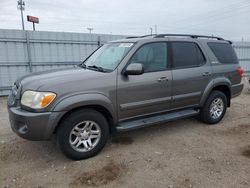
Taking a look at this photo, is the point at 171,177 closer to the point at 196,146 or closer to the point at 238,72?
the point at 196,146

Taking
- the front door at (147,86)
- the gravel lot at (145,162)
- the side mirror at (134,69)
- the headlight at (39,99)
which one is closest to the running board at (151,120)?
the front door at (147,86)

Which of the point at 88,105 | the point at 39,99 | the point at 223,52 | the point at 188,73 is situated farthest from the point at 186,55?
the point at 39,99

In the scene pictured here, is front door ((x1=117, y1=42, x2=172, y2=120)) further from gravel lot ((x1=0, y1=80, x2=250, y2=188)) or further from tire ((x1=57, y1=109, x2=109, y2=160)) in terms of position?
gravel lot ((x1=0, y1=80, x2=250, y2=188))

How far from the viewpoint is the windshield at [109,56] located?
12.5 feet

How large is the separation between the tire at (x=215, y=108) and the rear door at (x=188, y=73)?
0.36m

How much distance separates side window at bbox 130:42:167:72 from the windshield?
223 mm

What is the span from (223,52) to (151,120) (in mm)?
2531

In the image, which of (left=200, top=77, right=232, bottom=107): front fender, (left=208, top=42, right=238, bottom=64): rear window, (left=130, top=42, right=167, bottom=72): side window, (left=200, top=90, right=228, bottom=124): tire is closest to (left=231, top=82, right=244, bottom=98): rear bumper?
(left=200, top=90, right=228, bottom=124): tire

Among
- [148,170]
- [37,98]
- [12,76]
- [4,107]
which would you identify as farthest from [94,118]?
[12,76]

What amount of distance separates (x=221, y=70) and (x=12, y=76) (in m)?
7.23

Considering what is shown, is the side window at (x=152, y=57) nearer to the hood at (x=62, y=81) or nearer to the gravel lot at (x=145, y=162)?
the hood at (x=62, y=81)

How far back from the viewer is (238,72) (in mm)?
5348

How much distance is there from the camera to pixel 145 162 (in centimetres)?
342

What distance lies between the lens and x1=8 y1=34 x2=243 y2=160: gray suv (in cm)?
312
